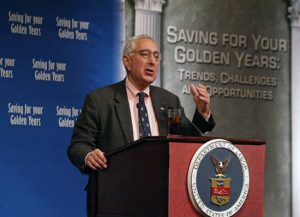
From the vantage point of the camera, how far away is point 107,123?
11.5 ft

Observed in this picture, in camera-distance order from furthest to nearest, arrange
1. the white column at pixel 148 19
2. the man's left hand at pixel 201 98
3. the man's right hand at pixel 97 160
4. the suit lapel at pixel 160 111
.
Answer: the white column at pixel 148 19 < the suit lapel at pixel 160 111 < the man's left hand at pixel 201 98 < the man's right hand at pixel 97 160

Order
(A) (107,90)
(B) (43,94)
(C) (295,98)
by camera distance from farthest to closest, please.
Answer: (C) (295,98) → (B) (43,94) → (A) (107,90)

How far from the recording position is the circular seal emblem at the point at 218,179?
2.78 metres

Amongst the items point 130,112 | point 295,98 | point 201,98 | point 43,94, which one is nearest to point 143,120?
point 130,112

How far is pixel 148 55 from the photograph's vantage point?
362 cm

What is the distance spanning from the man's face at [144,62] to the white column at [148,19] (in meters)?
2.14

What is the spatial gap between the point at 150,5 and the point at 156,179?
128 inches

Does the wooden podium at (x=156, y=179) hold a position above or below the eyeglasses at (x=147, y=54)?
below

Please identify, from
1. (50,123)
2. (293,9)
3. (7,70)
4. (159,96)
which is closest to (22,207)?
(50,123)

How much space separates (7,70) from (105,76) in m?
0.81

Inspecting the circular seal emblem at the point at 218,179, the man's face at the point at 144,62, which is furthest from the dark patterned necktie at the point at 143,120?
the circular seal emblem at the point at 218,179

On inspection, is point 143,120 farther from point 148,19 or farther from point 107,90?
point 148,19

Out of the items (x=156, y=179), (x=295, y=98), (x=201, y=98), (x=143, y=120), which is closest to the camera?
(x=156, y=179)

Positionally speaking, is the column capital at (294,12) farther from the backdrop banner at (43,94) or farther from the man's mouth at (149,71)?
the man's mouth at (149,71)
